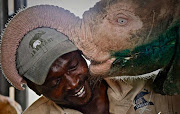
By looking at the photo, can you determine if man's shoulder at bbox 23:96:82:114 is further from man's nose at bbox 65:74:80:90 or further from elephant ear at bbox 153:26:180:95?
elephant ear at bbox 153:26:180:95

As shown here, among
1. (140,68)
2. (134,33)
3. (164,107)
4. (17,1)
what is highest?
(17,1)

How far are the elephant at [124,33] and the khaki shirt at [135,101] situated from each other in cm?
7

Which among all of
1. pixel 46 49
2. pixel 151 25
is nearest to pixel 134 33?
pixel 151 25

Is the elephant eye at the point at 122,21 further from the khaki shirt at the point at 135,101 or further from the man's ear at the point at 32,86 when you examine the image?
the man's ear at the point at 32,86

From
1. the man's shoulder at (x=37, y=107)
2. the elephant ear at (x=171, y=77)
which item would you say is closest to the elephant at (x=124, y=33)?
the elephant ear at (x=171, y=77)

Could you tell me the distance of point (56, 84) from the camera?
1.06 meters

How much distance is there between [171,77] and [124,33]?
209 mm

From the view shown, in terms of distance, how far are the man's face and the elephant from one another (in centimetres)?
4

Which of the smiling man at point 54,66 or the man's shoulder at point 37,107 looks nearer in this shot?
the smiling man at point 54,66

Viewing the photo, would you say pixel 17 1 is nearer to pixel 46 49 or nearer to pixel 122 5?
pixel 46 49

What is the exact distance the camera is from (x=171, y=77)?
3.57ft

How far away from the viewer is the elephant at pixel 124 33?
1.05m

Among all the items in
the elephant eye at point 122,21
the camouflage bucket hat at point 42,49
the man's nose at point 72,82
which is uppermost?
the elephant eye at point 122,21

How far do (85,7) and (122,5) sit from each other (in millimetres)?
115
